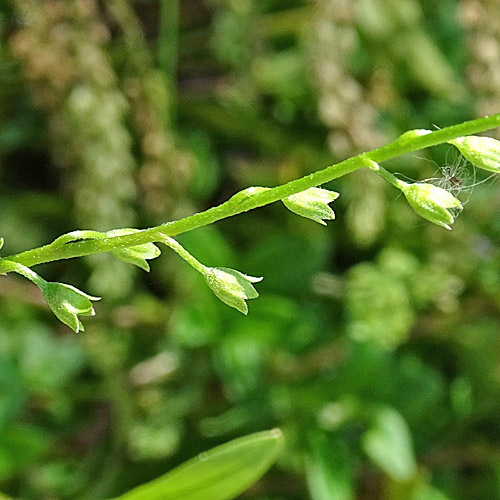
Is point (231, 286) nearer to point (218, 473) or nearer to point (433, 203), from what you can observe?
point (433, 203)

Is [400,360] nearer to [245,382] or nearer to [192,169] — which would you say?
[245,382]

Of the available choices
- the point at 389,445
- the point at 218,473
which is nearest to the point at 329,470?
the point at 389,445

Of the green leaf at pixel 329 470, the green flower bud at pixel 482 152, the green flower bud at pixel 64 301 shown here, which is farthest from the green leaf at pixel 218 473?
the green flower bud at pixel 482 152

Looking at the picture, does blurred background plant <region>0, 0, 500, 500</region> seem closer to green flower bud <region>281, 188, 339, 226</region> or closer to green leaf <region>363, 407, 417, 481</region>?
green leaf <region>363, 407, 417, 481</region>

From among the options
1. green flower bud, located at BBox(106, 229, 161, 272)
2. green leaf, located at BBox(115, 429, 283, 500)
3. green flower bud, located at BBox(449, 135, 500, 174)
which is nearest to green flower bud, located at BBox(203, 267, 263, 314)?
green flower bud, located at BBox(106, 229, 161, 272)

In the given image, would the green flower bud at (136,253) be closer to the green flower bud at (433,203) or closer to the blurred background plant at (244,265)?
the green flower bud at (433,203)

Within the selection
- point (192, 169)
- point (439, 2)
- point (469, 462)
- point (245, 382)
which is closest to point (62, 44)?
point (192, 169)
